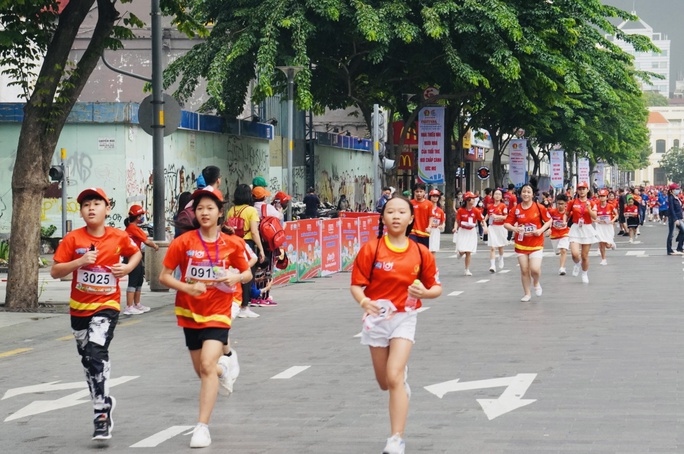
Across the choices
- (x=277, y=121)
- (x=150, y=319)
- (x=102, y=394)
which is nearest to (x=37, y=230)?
(x=150, y=319)

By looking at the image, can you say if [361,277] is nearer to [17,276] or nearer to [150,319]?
[150,319]


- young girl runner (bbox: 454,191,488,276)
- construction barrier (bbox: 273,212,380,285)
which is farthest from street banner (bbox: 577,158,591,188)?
young girl runner (bbox: 454,191,488,276)

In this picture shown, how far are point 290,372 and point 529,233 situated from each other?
8415mm

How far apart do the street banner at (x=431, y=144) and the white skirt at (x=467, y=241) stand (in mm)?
13232

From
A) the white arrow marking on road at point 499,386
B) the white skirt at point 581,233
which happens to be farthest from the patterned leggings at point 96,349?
the white skirt at point 581,233

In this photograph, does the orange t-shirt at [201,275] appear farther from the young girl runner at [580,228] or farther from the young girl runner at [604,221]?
the young girl runner at [604,221]

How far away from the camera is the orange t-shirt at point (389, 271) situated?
8.23 meters

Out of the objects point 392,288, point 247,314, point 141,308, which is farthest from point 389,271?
point 141,308

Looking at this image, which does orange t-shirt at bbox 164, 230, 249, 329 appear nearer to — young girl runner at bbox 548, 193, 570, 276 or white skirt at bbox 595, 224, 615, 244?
young girl runner at bbox 548, 193, 570, 276

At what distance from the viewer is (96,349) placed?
889 centimetres

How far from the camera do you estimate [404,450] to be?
8.09 m

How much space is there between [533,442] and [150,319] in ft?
32.5

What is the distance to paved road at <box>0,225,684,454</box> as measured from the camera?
28.2 ft

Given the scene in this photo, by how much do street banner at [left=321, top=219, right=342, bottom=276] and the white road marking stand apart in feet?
45.8
